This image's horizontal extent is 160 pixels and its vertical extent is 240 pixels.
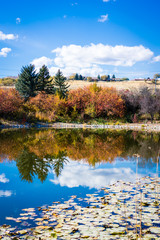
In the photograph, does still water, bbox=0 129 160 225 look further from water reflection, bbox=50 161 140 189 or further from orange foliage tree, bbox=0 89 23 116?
orange foliage tree, bbox=0 89 23 116

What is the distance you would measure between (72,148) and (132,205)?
7284 mm

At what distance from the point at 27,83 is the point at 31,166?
2618cm

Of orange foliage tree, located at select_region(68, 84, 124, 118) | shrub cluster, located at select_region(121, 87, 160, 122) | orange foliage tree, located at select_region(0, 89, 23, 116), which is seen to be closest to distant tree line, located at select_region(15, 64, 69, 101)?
orange foliage tree, located at select_region(68, 84, 124, 118)

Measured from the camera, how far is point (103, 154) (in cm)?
1061

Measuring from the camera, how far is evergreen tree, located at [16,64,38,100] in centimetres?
3288

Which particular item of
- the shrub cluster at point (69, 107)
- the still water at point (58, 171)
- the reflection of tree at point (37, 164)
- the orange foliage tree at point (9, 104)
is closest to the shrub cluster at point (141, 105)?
the shrub cluster at point (69, 107)

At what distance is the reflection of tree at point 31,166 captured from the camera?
7.27 meters

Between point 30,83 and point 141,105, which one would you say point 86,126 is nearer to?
point 141,105

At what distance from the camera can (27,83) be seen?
108 feet

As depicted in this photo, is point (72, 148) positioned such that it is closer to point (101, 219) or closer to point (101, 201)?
point (101, 201)

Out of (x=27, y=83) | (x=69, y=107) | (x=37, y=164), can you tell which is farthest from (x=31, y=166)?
(x=27, y=83)

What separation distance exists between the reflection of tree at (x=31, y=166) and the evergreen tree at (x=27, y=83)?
24.0 meters

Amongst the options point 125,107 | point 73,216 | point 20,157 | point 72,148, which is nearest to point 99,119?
point 125,107

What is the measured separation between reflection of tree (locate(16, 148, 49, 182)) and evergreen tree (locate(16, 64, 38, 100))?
78.6 ft
